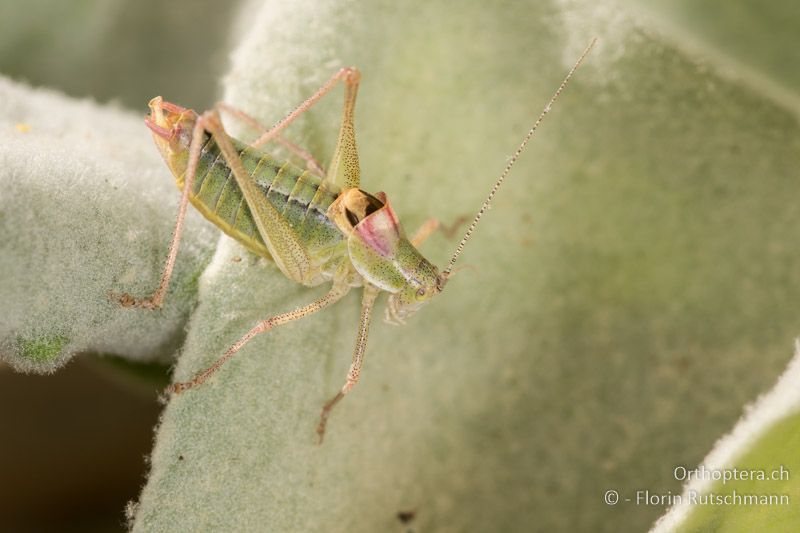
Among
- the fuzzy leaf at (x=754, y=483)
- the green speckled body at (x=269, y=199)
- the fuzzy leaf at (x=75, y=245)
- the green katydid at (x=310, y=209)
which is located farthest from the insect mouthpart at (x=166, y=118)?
the fuzzy leaf at (x=754, y=483)

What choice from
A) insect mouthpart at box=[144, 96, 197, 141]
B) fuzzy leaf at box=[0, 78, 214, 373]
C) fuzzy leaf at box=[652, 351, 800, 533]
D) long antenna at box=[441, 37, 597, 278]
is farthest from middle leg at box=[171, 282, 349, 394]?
fuzzy leaf at box=[652, 351, 800, 533]

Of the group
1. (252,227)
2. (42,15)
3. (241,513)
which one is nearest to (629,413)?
(241,513)

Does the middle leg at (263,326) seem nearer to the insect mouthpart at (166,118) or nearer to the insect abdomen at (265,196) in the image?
the insect abdomen at (265,196)

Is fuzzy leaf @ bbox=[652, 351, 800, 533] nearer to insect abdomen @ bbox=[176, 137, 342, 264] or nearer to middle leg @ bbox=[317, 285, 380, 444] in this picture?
middle leg @ bbox=[317, 285, 380, 444]

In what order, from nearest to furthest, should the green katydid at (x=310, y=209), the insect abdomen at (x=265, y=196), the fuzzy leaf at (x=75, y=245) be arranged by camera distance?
the fuzzy leaf at (x=75, y=245)
the green katydid at (x=310, y=209)
the insect abdomen at (x=265, y=196)

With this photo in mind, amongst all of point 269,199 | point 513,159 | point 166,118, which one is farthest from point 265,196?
point 513,159

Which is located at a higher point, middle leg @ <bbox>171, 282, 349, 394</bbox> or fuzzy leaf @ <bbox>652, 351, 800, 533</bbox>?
fuzzy leaf @ <bbox>652, 351, 800, 533</bbox>

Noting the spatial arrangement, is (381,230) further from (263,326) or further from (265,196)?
(263,326)
